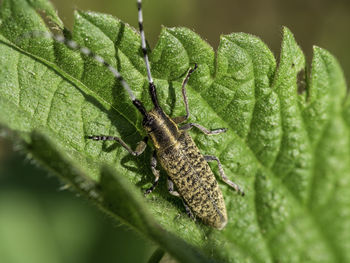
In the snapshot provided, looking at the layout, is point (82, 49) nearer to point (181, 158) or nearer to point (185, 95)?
point (185, 95)

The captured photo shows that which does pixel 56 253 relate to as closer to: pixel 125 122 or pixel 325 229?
pixel 125 122

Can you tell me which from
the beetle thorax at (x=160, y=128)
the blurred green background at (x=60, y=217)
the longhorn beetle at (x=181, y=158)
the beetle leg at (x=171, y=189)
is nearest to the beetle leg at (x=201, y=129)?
the longhorn beetle at (x=181, y=158)

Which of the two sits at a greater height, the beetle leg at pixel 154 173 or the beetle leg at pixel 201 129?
the beetle leg at pixel 201 129

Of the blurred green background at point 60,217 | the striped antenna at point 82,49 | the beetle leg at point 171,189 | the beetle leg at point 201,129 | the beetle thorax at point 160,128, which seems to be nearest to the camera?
the striped antenna at point 82,49

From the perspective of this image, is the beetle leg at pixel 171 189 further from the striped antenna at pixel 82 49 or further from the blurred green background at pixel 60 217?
the blurred green background at pixel 60 217

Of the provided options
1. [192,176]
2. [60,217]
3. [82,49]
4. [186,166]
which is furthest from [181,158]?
[60,217]

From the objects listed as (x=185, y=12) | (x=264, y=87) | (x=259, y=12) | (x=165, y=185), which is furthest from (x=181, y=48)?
(x=259, y=12)

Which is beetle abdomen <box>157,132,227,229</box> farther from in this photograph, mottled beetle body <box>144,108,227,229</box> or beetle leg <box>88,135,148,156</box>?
beetle leg <box>88,135,148,156</box>

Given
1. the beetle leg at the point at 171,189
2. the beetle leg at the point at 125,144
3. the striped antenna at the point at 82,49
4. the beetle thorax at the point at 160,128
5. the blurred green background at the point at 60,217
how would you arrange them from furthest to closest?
the blurred green background at the point at 60,217
the beetle thorax at the point at 160,128
the beetle leg at the point at 171,189
the beetle leg at the point at 125,144
the striped antenna at the point at 82,49
